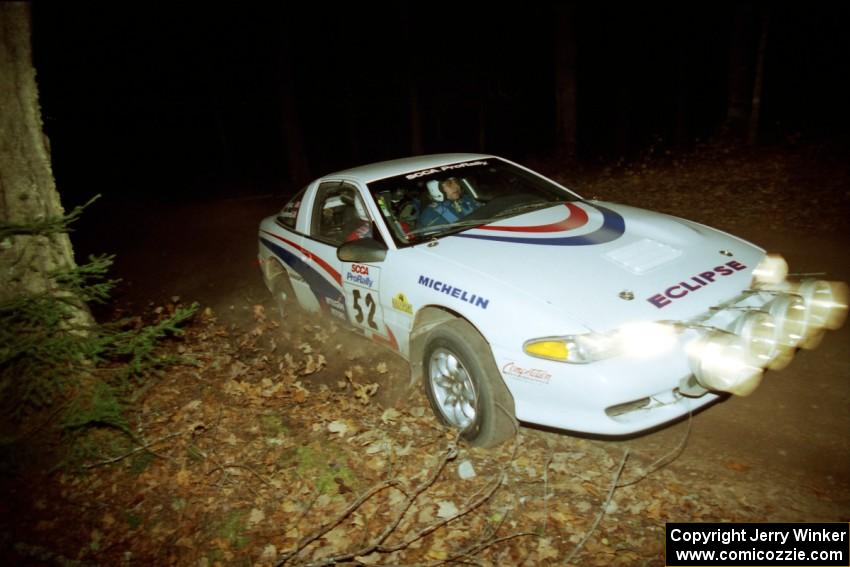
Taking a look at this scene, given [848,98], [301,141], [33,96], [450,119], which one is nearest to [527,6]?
[301,141]

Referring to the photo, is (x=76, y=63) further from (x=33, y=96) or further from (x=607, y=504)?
(x=607, y=504)

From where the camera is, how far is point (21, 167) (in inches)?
134

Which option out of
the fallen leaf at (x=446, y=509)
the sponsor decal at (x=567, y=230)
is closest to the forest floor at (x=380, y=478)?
the fallen leaf at (x=446, y=509)

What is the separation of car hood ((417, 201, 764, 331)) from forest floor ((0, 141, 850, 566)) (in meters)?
0.95

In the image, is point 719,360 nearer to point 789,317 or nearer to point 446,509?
point 789,317

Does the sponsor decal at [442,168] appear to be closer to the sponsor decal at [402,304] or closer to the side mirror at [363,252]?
the side mirror at [363,252]

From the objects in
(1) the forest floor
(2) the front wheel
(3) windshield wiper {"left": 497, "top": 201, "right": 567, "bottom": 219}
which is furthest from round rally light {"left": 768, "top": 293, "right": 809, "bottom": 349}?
(3) windshield wiper {"left": 497, "top": 201, "right": 567, "bottom": 219}

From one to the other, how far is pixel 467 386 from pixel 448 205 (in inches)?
68.2

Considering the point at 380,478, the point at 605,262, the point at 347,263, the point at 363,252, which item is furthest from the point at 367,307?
the point at 605,262

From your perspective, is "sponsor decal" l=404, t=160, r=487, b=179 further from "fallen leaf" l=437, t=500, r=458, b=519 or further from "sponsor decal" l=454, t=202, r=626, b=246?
"fallen leaf" l=437, t=500, r=458, b=519

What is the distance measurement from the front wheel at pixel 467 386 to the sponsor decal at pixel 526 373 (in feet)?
0.40

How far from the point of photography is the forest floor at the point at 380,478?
8.95 feet

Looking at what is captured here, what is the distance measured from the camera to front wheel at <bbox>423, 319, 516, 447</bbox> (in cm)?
315

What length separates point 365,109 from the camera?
32.3 m
